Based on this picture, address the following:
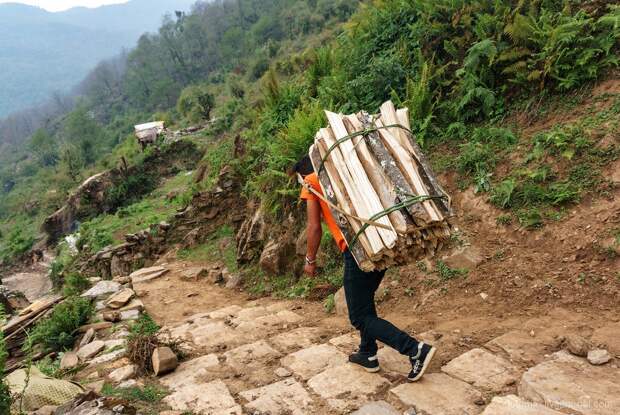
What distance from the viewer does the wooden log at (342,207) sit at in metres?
2.95

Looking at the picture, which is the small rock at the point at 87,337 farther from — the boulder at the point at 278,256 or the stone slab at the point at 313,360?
the stone slab at the point at 313,360

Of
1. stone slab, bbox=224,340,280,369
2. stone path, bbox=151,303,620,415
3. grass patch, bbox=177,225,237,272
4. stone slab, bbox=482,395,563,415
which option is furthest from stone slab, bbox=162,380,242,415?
grass patch, bbox=177,225,237,272

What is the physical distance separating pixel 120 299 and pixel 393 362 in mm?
4910

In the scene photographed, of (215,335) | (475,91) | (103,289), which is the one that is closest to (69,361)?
(215,335)

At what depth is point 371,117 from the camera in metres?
3.52

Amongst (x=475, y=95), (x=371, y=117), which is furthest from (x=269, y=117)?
(x=371, y=117)

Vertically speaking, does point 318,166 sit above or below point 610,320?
above

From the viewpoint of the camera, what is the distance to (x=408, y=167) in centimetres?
311

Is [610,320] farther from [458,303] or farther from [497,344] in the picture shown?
[458,303]

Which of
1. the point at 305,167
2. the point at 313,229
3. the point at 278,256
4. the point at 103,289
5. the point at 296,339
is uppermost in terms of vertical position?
the point at 305,167

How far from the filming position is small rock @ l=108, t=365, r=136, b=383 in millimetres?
3924

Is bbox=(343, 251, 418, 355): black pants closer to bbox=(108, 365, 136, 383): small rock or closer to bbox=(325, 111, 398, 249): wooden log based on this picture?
bbox=(325, 111, 398, 249): wooden log

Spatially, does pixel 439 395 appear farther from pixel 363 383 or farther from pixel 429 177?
pixel 429 177

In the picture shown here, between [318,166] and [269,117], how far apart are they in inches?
243
